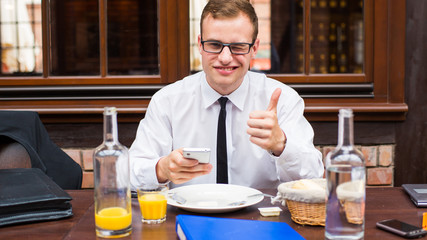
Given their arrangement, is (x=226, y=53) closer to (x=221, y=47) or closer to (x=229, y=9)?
(x=221, y=47)

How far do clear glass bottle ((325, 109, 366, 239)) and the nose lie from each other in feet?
2.73

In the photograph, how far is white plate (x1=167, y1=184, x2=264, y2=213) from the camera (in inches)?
46.9

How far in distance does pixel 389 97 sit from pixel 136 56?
4966 mm

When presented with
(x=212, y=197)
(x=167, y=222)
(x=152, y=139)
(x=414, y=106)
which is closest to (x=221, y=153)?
(x=152, y=139)

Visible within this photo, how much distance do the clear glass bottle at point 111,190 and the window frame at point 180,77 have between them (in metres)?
1.41

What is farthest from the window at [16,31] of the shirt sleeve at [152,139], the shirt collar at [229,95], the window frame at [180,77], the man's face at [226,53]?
the man's face at [226,53]

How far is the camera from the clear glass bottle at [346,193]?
0.95 meters

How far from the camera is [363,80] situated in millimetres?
2490

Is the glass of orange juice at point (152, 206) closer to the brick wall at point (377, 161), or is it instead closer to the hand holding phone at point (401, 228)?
the hand holding phone at point (401, 228)

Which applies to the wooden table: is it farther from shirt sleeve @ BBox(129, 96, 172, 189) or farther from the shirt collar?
the shirt collar

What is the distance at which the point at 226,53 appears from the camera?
1.73 meters

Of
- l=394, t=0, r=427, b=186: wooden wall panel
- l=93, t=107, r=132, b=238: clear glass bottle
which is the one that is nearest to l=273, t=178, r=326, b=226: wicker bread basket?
l=93, t=107, r=132, b=238: clear glass bottle

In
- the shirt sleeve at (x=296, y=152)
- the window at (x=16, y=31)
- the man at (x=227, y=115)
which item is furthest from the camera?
the window at (x=16, y=31)

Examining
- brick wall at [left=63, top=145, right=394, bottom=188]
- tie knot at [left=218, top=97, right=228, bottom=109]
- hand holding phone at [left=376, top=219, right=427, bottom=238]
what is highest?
tie knot at [left=218, top=97, right=228, bottom=109]
